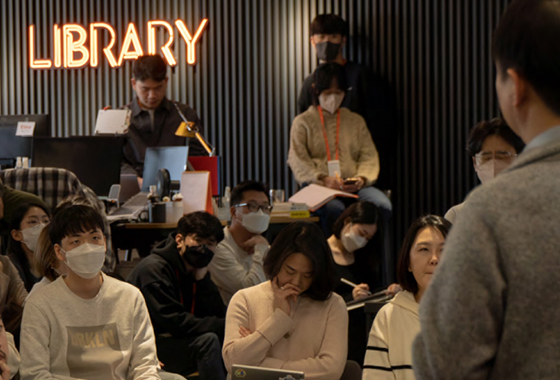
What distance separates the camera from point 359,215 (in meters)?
4.23

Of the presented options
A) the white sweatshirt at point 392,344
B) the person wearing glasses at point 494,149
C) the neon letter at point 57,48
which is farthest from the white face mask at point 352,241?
the neon letter at point 57,48

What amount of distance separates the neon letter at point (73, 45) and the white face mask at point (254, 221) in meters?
4.15

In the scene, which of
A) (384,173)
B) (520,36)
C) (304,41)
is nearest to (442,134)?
(384,173)

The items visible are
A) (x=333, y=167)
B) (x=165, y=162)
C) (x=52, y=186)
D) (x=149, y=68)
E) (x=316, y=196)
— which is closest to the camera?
(x=52, y=186)

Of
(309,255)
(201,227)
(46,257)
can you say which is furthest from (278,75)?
(309,255)

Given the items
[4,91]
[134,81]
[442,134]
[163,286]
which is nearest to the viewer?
[163,286]

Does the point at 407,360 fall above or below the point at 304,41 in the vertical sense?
below

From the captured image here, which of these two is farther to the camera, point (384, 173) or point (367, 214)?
point (384, 173)

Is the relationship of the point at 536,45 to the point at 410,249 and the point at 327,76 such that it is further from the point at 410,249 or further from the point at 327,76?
the point at 327,76

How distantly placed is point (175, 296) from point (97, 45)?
4.66 metres

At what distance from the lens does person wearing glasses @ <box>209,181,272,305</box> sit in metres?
3.68

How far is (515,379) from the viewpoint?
36.0 inches

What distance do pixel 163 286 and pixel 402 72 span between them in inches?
156

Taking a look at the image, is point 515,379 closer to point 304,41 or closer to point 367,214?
point 367,214
